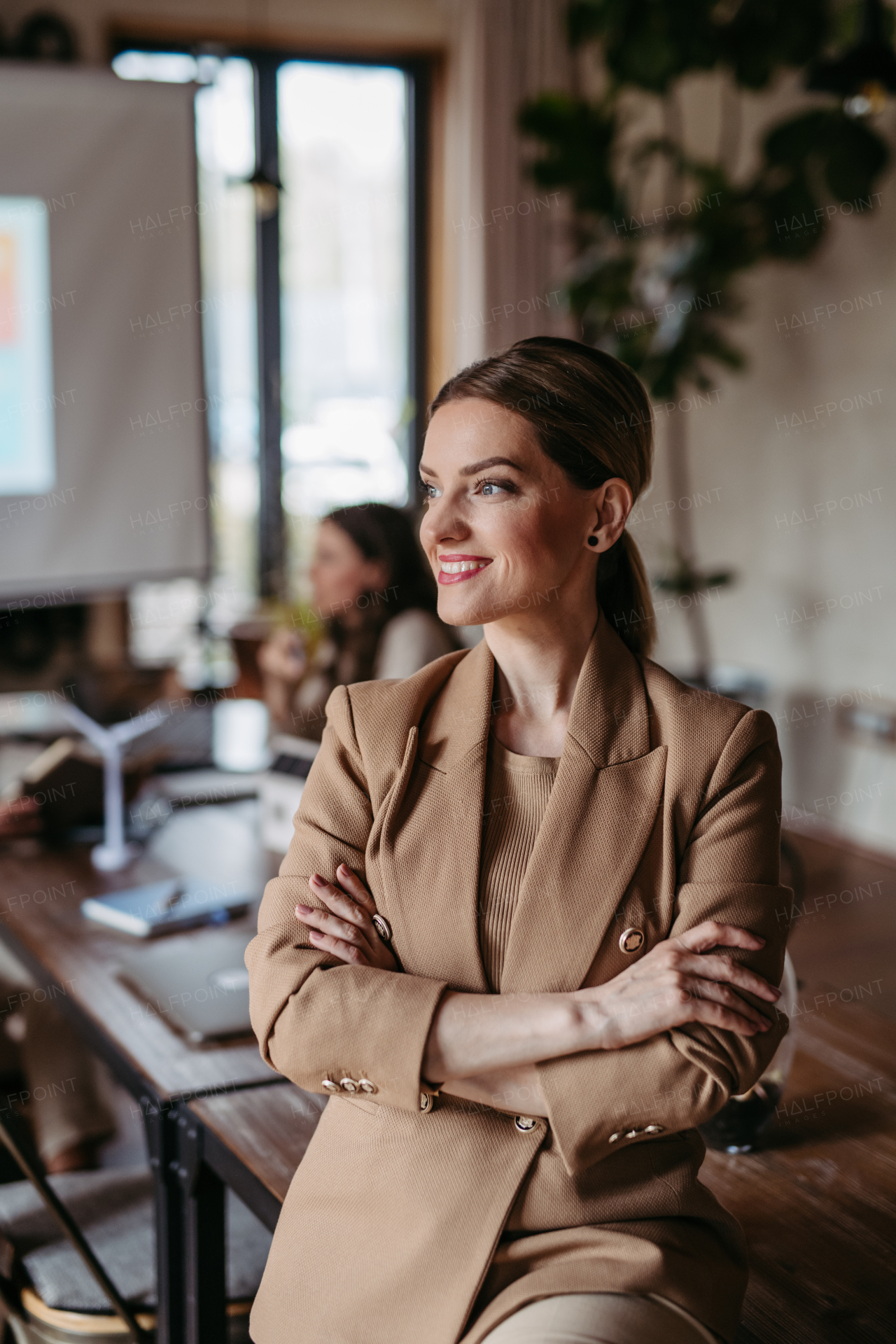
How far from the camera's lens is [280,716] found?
323 centimetres

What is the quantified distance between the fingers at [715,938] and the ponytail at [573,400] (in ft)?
1.44

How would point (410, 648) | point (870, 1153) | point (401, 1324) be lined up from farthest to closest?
1. point (410, 648)
2. point (870, 1153)
3. point (401, 1324)

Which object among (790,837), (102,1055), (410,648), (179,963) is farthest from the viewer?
(790,837)

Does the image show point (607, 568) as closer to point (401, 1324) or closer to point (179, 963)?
point (401, 1324)

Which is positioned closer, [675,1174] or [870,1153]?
[675,1174]

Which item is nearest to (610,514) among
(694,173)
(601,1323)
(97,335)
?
(601,1323)

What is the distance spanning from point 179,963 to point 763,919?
105 cm

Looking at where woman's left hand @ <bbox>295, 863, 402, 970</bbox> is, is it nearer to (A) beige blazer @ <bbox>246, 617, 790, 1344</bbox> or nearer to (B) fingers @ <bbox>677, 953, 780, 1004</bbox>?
(A) beige blazer @ <bbox>246, 617, 790, 1344</bbox>

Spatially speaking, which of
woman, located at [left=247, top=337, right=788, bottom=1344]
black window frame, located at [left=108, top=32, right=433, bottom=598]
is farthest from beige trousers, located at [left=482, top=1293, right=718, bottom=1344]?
black window frame, located at [left=108, top=32, right=433, bottom=598]

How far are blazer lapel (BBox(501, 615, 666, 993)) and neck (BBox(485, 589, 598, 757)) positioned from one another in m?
0.05

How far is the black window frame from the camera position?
4996 mm

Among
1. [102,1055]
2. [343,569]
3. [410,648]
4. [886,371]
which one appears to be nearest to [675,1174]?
[102,1055]

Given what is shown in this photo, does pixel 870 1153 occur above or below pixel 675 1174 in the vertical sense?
below

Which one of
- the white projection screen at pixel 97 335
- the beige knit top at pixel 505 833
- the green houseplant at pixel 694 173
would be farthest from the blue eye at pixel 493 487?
the white projection screen at pixel 97 335
